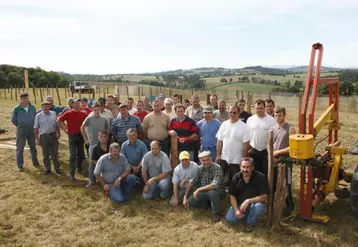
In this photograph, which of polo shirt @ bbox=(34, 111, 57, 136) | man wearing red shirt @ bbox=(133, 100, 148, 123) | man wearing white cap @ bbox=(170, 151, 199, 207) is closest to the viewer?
man wearing white cap @ bbox=(170, 151, 199, 207)

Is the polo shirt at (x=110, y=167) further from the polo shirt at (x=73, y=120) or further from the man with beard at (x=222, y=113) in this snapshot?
the man with beard at (x=222, y=113)

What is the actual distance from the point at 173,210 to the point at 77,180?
8.56ft

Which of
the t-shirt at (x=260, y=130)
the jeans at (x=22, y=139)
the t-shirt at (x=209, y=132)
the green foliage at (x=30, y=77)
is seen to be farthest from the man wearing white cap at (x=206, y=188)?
the green foliage at (x=30, y=77)

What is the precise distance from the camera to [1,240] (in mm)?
4957

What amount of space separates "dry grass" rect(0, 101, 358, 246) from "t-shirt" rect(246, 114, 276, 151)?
1182mm

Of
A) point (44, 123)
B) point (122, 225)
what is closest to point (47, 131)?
point (44, 123)

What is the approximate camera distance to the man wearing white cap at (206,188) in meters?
5.59

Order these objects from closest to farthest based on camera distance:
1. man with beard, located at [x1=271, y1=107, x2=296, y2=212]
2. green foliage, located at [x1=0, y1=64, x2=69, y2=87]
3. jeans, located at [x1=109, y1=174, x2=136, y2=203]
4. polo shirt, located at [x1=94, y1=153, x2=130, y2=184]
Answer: man with beard, located at [x1=271, y1=107, x2=296, y2=212]
jeans, located at [x1=109, y1=174, x2=136, y2=203]
polo shirt, located at [x1=94, y1=153, x2=130, y2=184]
green foliage, located at [x1=0, y1=64, x2=69, y2=87]

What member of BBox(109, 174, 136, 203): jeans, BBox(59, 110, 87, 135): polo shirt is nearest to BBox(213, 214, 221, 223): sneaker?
BBox(109, 174, 136, 203): jeans

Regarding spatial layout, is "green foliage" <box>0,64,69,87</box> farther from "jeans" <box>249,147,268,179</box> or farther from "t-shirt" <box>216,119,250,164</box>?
"jeans" <box>249,147,268,179</box>

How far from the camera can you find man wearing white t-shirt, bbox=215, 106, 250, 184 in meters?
5.75

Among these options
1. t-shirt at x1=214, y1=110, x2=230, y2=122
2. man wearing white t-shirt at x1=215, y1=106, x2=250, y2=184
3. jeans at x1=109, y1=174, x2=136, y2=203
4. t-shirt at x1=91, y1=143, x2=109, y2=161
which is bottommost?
jeans at x1=109, y1=174, x2=136, y2=203

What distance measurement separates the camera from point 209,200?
5.87m

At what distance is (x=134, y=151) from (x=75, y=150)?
166 centimetres
